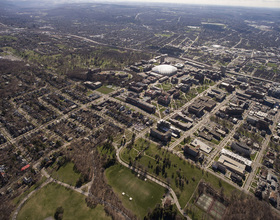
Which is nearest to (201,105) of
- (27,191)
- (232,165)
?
(232,165)

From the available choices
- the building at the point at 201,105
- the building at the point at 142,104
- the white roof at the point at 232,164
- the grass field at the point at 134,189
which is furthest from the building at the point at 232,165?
the building at the point at 142,104

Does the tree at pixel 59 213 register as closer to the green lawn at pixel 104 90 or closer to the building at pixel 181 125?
the building at pixel 181 125

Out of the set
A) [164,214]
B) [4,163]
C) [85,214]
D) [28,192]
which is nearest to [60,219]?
[85,214]

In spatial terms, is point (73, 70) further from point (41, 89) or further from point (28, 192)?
point (28, 192)

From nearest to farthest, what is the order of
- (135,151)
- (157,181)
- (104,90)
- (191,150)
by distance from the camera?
(157,181) < (191,150) < (135,151) < (104,90)

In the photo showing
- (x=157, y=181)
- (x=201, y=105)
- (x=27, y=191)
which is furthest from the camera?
(x=201, y=105)

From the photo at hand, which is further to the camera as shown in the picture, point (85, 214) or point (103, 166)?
point (103, 166)

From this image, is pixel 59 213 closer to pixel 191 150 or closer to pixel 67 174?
pixel 67 174

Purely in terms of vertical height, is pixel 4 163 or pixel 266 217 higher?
pixel 266 217
